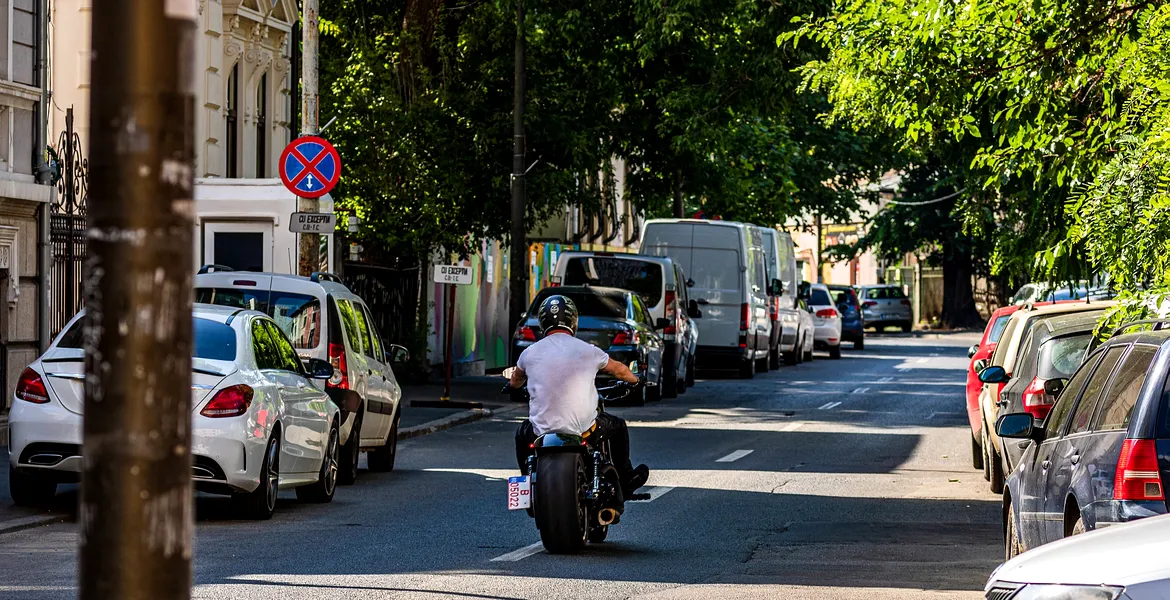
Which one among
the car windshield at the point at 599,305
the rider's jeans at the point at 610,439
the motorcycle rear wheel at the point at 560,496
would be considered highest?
the car windshield at the point at 599,305

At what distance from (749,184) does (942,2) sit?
32339mm

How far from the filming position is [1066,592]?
563 centimetres

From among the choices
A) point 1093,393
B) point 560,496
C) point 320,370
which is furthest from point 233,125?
point 1093,393

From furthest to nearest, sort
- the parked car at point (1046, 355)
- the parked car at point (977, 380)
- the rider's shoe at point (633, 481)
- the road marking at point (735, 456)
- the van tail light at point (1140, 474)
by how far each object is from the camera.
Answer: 1. the road marking at point (735, 456)
2. the parked car at point (977, 380)
3. the parked car at point (1046, 355)
4. the rider's shoe at point (633, 481)
5. the van tail light at point (1140, 474)

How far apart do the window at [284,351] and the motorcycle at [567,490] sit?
3.30m

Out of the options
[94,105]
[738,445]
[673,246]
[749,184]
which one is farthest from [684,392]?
[94,105]

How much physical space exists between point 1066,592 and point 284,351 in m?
9.07

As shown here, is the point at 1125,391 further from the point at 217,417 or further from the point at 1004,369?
the point at 1004,369

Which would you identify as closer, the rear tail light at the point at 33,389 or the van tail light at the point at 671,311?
the rear tail light at the point at 33,389

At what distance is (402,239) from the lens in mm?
29875

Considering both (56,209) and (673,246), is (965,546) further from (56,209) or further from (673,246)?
(673,246)

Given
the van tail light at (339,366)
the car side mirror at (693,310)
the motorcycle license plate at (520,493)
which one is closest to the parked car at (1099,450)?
the motorcycle license plate at (520,493)

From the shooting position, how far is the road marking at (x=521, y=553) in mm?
10758

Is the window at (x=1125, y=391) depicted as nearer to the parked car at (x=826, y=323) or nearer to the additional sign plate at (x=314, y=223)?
the additional sign plate at (x=314, y=223)
